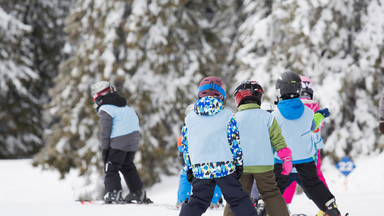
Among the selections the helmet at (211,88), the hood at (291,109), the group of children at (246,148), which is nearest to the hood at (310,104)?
the group of children at (246,148)

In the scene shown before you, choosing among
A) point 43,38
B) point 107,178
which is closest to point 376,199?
point 107,178

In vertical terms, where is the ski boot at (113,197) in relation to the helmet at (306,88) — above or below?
below

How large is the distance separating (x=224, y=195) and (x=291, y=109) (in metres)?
1.24

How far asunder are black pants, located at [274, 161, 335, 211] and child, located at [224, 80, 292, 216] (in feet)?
1.39

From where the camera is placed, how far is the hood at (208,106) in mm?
4191

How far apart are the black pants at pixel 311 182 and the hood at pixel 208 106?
1.12m

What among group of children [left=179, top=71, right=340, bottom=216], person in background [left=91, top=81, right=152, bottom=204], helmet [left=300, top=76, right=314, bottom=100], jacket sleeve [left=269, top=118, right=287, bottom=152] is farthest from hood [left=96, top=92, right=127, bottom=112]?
jacket sleeve [left=269, top=118, right=287, bottom=152]

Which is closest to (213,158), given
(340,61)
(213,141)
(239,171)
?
(213,141)

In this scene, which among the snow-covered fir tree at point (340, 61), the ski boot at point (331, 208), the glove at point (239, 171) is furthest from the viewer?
the snow-covered fir tree at point (340, 61)

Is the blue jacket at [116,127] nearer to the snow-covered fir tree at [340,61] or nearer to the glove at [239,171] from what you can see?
the glove at [239,171]

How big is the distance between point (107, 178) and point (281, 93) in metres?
3.39

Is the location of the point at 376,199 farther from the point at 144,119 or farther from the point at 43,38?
the point at 43,38

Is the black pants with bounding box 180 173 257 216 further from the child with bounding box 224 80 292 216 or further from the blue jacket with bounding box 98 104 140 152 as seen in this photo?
→ the blue jacket with bounding box 98 104 140 152

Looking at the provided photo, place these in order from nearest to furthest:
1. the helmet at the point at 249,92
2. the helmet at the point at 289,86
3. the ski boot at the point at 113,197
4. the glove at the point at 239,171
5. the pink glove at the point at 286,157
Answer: the glove at the point at 239,171
the pink glove at the point at 286,157
the helmet at the point at 249,92
the helmet at the point at 289,86
the ski boot at the point at 113,197
